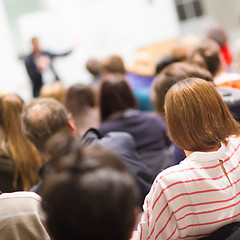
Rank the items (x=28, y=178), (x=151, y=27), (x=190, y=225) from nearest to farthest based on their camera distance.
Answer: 1. (x=190, y=225)
2. (x=28, y=178)
3. (x=151, y=27)

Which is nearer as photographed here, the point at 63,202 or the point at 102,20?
the point at 63,202

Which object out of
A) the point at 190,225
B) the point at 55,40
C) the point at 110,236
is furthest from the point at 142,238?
the point at 55,40

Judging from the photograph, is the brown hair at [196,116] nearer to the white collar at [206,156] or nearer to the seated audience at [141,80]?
the white collar at [206,156]

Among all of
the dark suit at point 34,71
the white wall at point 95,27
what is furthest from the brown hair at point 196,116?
the white wall at point 95,27

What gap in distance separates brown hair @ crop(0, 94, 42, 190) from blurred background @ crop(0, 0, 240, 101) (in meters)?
4.60

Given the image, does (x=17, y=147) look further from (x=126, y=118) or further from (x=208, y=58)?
(x=208, y=58)

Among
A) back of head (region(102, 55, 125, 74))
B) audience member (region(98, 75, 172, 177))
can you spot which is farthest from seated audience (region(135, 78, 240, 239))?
back of head (region(102, 55, 125, 74))

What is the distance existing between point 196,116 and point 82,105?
75.0 inches

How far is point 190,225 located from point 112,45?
6.58 metres

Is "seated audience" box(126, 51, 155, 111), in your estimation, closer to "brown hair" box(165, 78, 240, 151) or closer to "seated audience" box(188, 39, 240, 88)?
"seated audience" box(188, 39, 240, 88)

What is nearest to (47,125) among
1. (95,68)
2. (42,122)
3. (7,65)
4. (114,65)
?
(42,122)

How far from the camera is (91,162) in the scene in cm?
91

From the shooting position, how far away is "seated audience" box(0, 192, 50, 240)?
4.49 feet

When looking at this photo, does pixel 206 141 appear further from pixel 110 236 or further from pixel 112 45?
pixel 112 45
